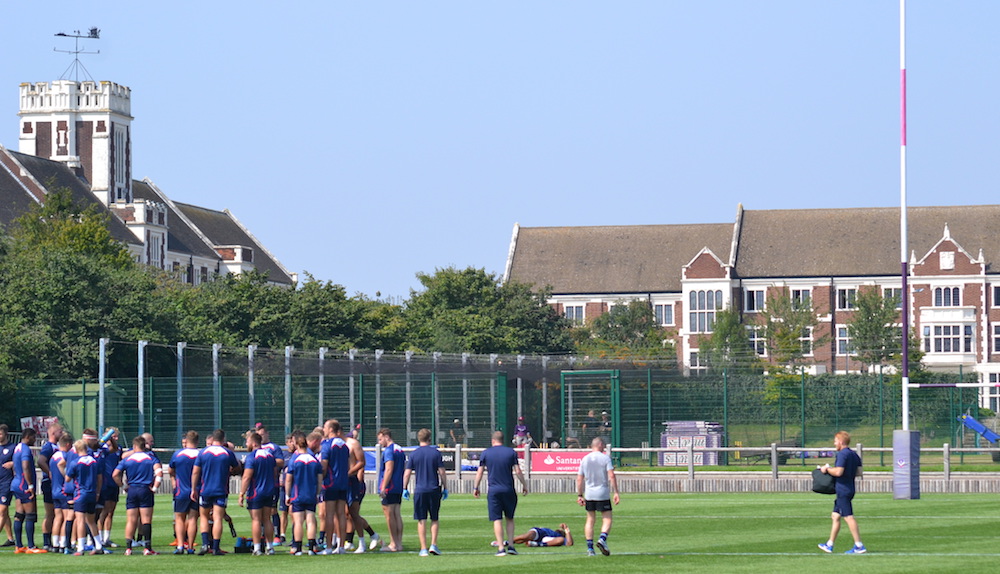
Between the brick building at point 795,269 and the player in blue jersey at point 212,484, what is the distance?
79.8 meters

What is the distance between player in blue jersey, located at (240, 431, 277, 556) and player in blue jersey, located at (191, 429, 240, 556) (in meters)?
0.27

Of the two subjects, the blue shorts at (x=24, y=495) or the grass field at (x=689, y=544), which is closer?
the grass field at (x=689, y=544)

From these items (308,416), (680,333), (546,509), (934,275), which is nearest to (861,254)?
(934,275)

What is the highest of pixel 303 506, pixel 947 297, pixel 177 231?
pixel 177 231

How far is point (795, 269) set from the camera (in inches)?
4262

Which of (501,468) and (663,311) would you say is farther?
(663,311)

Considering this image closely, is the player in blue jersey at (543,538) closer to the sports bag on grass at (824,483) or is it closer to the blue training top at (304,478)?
the blue training top at (304,478)

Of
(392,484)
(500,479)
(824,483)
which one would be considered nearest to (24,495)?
(392,484)

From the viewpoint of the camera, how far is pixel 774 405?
1645 inches

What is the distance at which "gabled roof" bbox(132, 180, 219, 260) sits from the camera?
116 m

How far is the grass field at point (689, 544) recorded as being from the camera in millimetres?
18609

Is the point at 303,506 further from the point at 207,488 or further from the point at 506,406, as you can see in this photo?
the point at 506,406

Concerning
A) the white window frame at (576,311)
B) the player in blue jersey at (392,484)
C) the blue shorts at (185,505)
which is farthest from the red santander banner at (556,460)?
the white window frame at (576,311)

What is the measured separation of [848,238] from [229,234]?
50.2m
